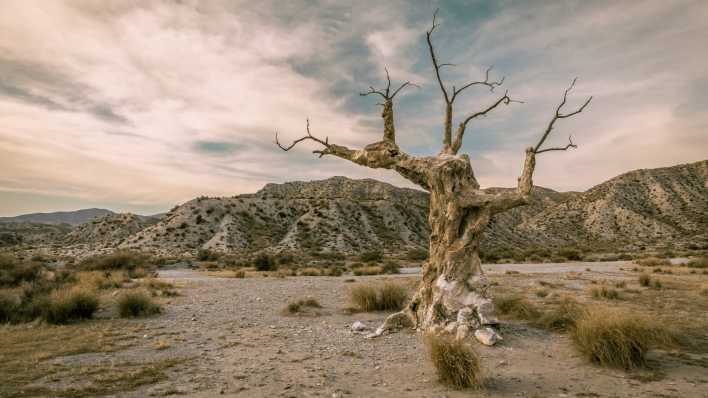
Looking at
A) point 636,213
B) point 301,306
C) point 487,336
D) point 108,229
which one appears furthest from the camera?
point 636,213

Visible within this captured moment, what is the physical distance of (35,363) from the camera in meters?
6.75

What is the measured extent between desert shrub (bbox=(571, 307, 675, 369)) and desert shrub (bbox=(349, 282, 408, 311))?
5.77 meters

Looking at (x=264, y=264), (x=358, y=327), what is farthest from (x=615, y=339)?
(x=264, y=264)

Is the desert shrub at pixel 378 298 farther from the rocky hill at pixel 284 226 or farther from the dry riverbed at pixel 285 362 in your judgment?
the rocky hill at pixel 284 226

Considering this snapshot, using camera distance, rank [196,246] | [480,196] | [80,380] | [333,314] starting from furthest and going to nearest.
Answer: [196,246] < [333,314] < [480,196] < [80,380]

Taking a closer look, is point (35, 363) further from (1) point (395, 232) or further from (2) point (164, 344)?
(1) point (395, 232)

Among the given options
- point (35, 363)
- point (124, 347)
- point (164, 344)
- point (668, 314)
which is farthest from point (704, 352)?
point (35, 363)

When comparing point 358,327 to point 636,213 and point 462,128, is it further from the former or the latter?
point 636,213

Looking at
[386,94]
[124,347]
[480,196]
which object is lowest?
[124,347]

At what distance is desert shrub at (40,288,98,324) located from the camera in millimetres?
10227

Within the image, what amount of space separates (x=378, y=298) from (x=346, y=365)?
207 inches

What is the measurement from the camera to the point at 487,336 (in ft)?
26.0

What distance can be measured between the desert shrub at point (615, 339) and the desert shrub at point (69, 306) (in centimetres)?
1157

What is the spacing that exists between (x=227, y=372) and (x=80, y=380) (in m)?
2.03
